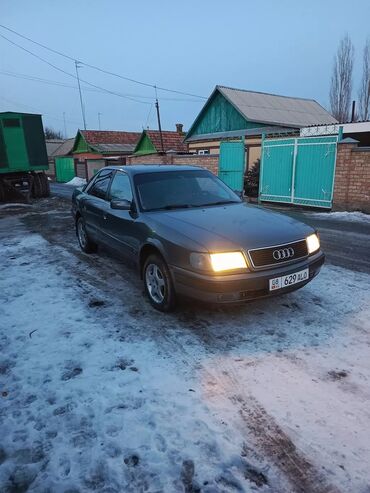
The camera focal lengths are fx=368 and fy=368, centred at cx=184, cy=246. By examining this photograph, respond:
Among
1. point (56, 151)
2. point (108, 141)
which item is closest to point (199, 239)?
point (108, 141)

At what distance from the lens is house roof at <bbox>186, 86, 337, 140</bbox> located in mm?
20422

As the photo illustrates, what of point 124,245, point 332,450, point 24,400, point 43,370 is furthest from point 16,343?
point 332,450

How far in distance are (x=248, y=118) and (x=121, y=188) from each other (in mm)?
16812

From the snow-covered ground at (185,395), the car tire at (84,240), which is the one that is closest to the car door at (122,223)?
the snow-covered ground at (185,395)

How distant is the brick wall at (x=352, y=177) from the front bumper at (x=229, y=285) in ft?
27.4

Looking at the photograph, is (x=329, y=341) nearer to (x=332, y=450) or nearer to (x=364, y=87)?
(x=332, y=450)

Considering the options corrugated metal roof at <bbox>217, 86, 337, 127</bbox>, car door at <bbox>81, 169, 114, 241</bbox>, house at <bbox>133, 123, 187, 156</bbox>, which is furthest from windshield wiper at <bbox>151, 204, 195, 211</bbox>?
house at <bbox>133, 123, 187, 156</bbox>

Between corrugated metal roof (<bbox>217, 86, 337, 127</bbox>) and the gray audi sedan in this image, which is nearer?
the gray audi sedan

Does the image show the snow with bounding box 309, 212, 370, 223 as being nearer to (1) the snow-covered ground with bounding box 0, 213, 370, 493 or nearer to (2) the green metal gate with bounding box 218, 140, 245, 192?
(2) the green metal gate with bounding box 218, 140, 245, 192

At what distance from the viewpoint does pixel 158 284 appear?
404cm

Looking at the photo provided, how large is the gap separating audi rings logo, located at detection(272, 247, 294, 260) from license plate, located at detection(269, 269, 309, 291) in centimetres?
18

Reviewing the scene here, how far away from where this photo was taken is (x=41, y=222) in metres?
10.7

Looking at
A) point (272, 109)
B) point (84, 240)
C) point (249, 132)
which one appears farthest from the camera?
point (272, 109)

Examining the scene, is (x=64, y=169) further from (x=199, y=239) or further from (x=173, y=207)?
(x=199, y=239)
